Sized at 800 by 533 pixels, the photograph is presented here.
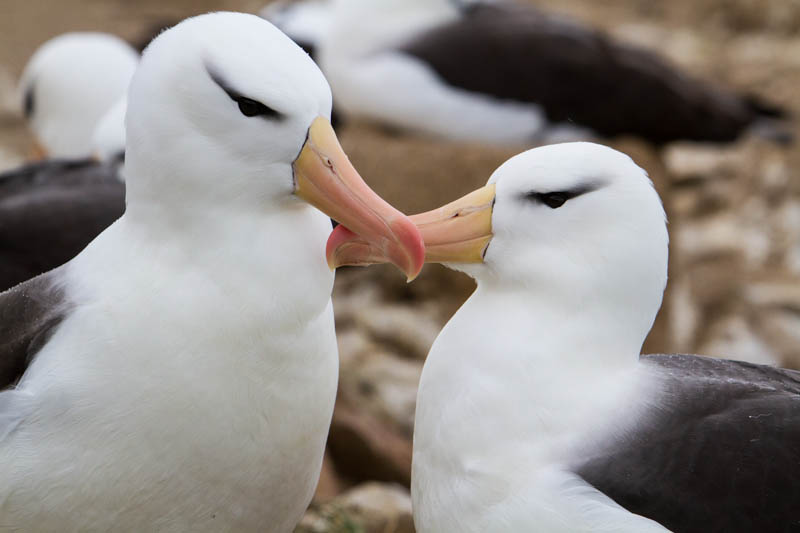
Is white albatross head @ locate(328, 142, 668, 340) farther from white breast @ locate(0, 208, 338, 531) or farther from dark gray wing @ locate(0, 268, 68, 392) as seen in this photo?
dark gray wing @ locate(0, 268, 68, 392)

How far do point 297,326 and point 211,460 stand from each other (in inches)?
16.0

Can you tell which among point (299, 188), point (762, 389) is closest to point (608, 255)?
point (762, 389)

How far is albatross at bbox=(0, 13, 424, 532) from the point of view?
9.39 feet

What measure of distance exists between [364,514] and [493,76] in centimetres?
320

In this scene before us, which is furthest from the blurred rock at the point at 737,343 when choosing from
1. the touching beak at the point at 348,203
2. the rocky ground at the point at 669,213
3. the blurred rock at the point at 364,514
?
the touching beak at the point at 348,203

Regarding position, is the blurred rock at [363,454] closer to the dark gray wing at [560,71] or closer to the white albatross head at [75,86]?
the dark gray wing at [560,71]

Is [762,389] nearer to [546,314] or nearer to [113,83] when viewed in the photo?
[546,314]

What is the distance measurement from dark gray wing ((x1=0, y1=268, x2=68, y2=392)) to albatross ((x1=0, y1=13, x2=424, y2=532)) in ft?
0.03

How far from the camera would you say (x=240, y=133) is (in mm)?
2855

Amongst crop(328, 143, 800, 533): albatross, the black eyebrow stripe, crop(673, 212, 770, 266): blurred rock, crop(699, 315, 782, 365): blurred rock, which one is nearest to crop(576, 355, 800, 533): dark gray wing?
crop(328, 143, 800, 533): albatross

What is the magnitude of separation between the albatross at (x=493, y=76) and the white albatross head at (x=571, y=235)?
3.88 meters

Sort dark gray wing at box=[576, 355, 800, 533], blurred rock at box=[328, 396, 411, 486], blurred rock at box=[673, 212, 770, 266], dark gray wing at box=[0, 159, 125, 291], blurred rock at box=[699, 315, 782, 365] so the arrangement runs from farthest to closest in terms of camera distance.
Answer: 1. blurred rock at box=[673, 212, 770, 266]
2. blurred rock at box=[699, 315, 782, 365]
3. blurred rock at box=[328, 396, 411, 486]
4. dark gray wing at box=[0, 159, 125, 291]
5. dark gray wing at box=[576, 355, 800, 533]

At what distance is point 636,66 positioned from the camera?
277 inches

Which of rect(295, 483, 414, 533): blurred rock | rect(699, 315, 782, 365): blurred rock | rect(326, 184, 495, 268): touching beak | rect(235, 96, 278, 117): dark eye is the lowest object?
rect(699, 315, 782, 365): blurred rock
